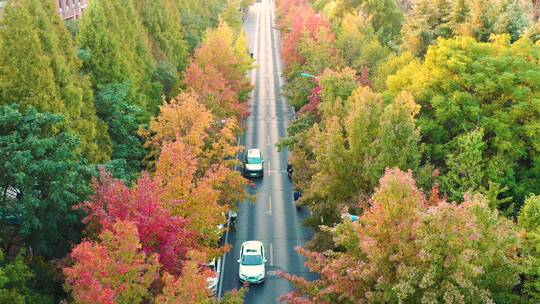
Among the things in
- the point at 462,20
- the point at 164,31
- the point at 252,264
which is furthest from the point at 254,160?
the point at 462,20

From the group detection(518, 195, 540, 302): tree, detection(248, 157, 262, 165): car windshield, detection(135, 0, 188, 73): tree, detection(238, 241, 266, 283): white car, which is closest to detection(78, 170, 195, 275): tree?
detection(238, 241, 266, 283): white car

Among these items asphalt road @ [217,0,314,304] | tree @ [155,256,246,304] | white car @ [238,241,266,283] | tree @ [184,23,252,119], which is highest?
tree @ [155,256,246,304]

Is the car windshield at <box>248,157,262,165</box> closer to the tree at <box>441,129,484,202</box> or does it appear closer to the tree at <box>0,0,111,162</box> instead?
the tree at <box>0,0,111,162</box>

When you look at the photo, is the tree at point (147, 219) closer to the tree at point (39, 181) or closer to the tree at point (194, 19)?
the tree at point (39, 181)

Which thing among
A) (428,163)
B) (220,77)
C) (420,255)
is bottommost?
(220,77)

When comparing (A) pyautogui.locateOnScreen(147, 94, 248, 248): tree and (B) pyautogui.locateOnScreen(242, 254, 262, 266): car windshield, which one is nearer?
(A) pyautogui.locateOnScreen(147, 94, 248, 248): tree

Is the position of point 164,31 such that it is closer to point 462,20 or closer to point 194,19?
point 194,19
